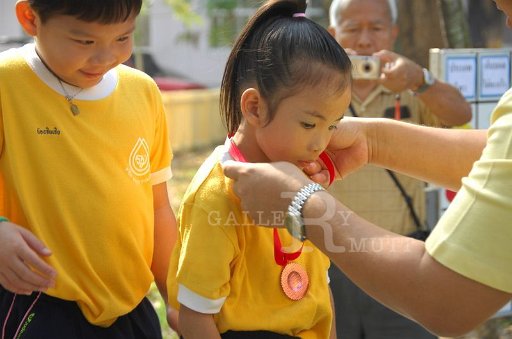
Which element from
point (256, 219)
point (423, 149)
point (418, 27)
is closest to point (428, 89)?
point (423, 149)

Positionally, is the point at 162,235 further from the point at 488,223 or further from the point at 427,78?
the point at 427,78

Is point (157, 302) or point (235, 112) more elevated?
point (235, 112)

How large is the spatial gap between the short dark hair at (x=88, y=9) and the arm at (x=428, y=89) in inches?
70.9

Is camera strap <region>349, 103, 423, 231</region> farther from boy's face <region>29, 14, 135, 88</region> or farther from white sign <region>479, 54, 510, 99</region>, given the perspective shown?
boy's face <region>29, 14, 135, 88</region>

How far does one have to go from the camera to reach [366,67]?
3855mm

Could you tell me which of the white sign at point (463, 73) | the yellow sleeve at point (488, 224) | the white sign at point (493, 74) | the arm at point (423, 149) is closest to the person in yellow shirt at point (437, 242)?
the yellow sleeve at point (488, 224)

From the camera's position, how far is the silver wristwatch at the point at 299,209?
1993mm

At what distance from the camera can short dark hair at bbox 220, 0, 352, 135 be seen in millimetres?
2162

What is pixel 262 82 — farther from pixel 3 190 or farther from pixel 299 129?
pixel 3 190

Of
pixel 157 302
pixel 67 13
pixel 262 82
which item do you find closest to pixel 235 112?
pixel 262 82

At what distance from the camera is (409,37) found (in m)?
6.09

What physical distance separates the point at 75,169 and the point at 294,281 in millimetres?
703

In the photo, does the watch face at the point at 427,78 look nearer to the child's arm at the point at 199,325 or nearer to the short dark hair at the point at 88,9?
the short dark hair at the point at 88,9

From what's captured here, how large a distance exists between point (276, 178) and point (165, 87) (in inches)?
606
